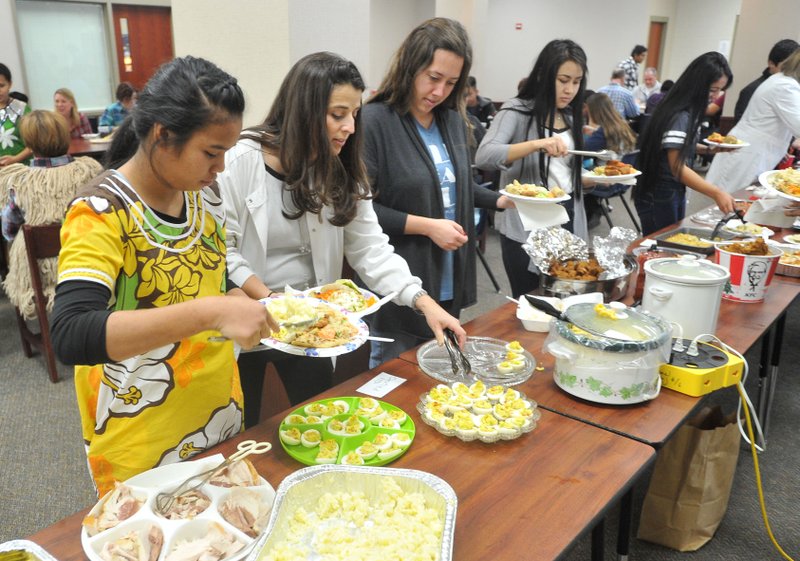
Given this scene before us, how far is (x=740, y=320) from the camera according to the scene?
77.2 inches

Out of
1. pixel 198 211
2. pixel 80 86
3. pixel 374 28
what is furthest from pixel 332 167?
pixel 374 28

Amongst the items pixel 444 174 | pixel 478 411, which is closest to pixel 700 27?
pixel 444 174

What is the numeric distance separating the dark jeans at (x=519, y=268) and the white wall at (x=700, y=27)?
12.2 metres

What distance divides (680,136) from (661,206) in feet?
1.30

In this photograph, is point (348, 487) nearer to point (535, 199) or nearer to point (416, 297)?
point (416, 297)

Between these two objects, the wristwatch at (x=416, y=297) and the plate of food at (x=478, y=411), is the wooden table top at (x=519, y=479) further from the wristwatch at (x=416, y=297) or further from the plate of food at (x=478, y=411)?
the wristwatch at (x=416, y=297)

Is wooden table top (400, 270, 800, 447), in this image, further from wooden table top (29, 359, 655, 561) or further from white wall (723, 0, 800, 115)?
white wall (723, 0, 800, 115)

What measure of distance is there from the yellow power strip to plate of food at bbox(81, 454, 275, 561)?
38.8 inches

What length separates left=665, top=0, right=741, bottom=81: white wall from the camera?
12.6 meters

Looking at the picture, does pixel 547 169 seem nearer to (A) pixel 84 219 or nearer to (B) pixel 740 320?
(B) pixel 740 320

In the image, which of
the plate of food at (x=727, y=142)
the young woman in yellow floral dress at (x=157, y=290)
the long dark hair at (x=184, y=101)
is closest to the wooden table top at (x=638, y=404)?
the young woman in yellow floral dress at (x=157, y=290)

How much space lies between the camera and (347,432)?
1270 millimetres

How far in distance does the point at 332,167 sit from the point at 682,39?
45.2ft

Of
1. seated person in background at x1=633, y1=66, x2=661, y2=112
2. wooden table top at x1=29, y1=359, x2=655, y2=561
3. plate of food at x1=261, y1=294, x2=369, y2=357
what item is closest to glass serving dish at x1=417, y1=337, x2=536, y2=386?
wooden table top at x1=29, y1=359, x2=655, y2=561
